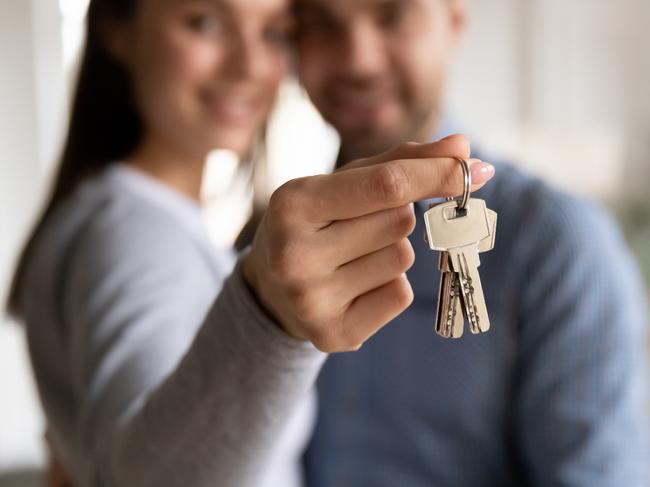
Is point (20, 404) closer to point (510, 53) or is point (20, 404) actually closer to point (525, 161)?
point (525, 161)

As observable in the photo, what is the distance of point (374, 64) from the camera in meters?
0.65

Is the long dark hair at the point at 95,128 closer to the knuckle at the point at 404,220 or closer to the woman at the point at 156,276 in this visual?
the woman at the point at 156,276

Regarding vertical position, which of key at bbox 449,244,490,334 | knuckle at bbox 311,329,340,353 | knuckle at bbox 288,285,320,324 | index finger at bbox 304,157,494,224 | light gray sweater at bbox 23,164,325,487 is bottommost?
light gray sweater at bbox 23,164,325,487

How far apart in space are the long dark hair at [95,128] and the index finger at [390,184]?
1.46 ft

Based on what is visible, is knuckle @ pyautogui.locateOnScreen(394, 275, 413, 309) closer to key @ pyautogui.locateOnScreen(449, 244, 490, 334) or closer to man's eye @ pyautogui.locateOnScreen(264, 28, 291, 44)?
key @ pyautogui.locateOnScreen(449, 244, 490, 334)

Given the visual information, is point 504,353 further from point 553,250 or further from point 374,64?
point 374,64

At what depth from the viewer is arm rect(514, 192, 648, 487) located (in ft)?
2.11

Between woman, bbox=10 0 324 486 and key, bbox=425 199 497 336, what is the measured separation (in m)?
0.08

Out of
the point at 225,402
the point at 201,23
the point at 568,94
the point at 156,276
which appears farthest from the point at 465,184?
the point at 568,94

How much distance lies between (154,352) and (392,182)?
23 centimetres

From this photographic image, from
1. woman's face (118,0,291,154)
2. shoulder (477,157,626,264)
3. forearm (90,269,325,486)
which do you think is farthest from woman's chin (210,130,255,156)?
forearm (90,269,325,486)

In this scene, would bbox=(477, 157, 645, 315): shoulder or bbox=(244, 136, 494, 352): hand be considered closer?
bbox=(244, 136, 494, 352): hand

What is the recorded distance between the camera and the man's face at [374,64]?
0.63 metres

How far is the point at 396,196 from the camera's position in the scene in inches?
9.7
